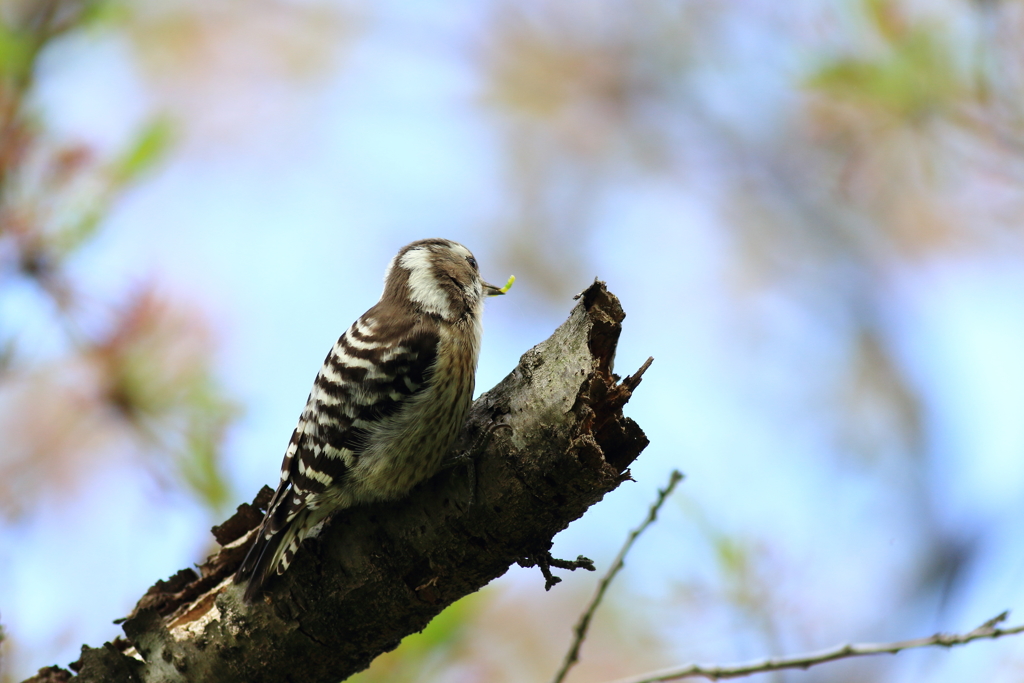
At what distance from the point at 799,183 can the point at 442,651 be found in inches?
224

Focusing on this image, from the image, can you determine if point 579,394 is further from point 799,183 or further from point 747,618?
point 799,183

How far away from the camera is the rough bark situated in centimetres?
175

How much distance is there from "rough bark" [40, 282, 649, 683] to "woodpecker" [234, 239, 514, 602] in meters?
0.10

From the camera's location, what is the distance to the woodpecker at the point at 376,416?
2182 mm

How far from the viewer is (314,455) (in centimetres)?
243

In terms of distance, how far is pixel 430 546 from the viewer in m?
1.88

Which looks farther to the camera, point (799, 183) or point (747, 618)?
point (799, 183)

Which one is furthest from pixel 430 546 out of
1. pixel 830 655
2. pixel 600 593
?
pixel 830 655

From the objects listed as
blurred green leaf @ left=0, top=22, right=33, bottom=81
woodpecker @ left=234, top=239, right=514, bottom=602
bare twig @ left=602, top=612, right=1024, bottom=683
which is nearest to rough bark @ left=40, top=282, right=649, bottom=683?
woodpecker @ left=234, top=239, right=514, bottom=602

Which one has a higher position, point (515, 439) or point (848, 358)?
point (848, 358)

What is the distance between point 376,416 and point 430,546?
0.67 meters

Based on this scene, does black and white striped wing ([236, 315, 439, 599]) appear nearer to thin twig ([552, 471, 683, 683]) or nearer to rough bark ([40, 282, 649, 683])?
rough bark ([40, 282, 649, 683])

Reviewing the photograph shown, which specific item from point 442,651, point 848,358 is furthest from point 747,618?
point 848,358

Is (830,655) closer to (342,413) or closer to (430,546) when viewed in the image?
(430,546)
